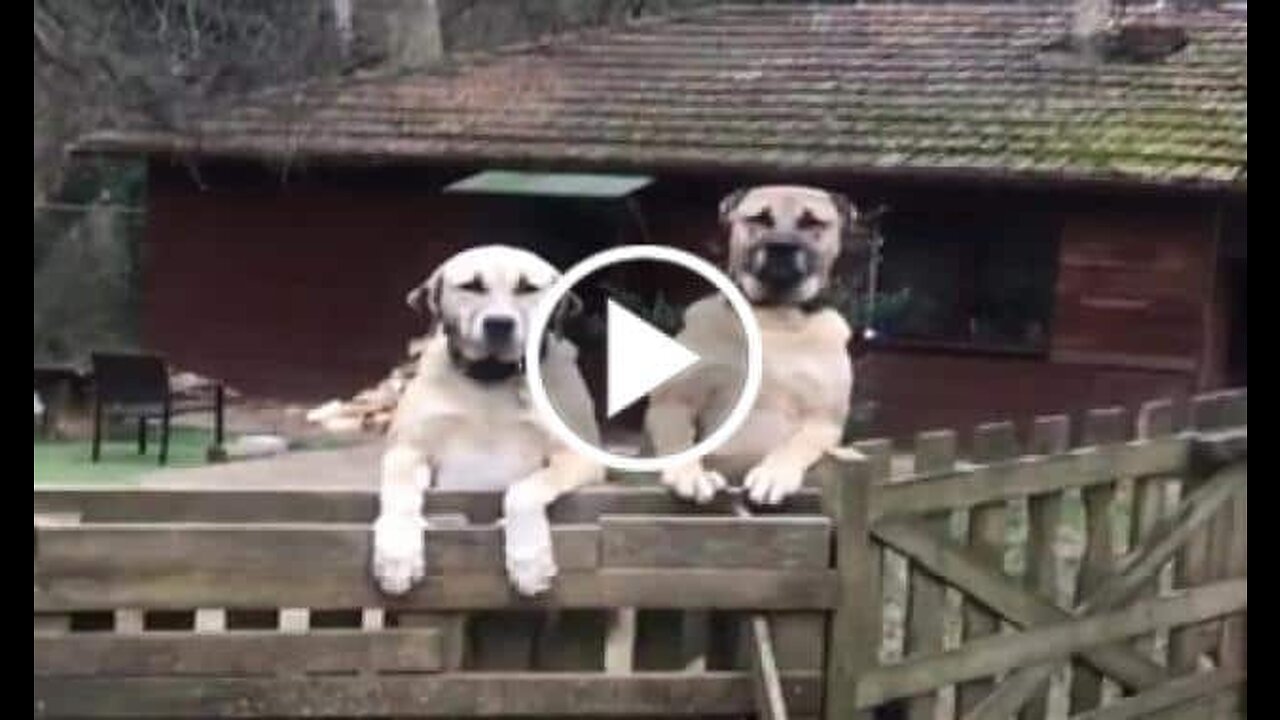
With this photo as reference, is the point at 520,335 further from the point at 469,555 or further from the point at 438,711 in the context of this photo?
the point at 438,711

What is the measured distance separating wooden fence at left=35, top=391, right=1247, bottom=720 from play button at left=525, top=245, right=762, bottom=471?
3.1 inches

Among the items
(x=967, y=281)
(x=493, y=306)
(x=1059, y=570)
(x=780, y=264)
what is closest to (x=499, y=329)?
(x=493, y=306)

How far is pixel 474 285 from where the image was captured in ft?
5.70

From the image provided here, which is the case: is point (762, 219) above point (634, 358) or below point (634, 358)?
above

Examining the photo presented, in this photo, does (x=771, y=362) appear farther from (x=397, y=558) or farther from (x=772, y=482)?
(x=397, y=558)

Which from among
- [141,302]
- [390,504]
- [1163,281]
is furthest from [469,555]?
[1163,281]

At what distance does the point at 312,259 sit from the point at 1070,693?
1.01 meters

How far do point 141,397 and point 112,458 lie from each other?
0.32 ft

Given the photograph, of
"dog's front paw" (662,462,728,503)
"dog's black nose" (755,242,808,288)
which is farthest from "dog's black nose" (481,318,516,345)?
"dog's black nose" (755,242,808,288)

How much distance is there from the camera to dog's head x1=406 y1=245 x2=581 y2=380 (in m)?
1.72

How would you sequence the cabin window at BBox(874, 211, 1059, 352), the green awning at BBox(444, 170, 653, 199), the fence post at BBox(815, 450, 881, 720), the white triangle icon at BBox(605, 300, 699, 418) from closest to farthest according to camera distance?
the fence post at BBox(815, 450, 881, 720) → the white triangle icon at BBox(605, 300, 699, 418) → the green awning at BBox(444, 170, 653, 199) → the cabin window at BBox(874, 211, 1059, 352)

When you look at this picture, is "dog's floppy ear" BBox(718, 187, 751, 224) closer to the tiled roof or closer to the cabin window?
the tiled roof

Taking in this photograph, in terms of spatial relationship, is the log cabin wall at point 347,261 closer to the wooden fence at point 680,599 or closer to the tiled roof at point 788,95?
the tiled roof at point 788,95

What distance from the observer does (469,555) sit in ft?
5.22
